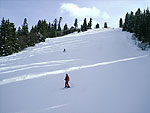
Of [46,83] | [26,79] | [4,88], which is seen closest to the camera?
[4,88]

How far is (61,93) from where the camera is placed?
816cm

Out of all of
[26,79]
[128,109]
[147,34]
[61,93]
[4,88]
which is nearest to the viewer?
[128,109]

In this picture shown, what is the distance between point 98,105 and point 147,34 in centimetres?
2440

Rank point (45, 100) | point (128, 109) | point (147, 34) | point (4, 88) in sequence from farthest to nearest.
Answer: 1. point (147, 34)
2. point (4, 88)
3. point (45, 100)
4. point (128, 109)

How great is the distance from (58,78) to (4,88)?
499 cm

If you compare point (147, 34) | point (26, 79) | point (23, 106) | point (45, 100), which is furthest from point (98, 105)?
point (147, 34)

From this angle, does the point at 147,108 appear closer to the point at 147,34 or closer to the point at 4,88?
the point at 4,88

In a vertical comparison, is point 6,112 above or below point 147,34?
below

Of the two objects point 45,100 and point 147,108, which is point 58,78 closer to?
point 45,100

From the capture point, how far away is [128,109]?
6117mm

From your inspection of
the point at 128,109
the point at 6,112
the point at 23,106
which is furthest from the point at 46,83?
the point at 128,109

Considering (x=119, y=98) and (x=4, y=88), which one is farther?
(x=4, y=88)

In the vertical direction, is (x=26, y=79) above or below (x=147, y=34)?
below

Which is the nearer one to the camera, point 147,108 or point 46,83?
point 147,108
